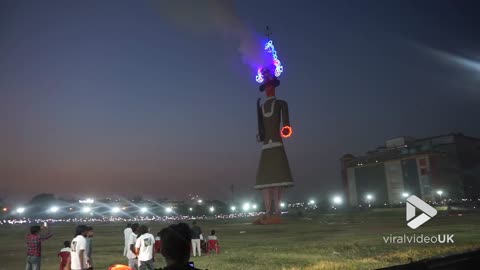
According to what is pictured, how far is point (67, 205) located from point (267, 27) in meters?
120

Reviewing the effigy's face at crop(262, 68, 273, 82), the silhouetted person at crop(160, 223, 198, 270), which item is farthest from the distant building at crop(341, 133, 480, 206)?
the silhouetted person at crop(160, 223, 198, 270)

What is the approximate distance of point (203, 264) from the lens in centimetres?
1491

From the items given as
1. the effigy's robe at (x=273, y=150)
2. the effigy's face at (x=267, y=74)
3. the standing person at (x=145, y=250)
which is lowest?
the standing person at (x=145, y=250)

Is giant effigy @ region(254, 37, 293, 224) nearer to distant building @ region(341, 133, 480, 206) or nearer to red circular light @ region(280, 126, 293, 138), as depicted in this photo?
red circular light @ region(280, 126, 293, 138)

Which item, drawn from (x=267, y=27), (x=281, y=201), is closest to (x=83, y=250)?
(x=281, y=201)

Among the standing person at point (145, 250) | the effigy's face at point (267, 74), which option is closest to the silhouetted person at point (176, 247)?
the standing person at point (145, 250)

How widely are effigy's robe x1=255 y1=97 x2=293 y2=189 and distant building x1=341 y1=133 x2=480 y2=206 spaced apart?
209 ft

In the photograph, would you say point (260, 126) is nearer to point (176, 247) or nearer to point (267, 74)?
point (267, 74)

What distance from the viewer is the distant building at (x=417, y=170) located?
9269 centimetres

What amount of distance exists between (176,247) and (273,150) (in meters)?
39.4

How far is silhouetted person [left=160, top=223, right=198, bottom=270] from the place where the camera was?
10.2 ft

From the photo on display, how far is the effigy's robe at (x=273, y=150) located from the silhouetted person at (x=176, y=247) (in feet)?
125

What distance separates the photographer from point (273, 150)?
139 ft

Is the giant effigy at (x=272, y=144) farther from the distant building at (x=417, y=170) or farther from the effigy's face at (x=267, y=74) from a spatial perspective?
the distant building at (x=417, y=170)
